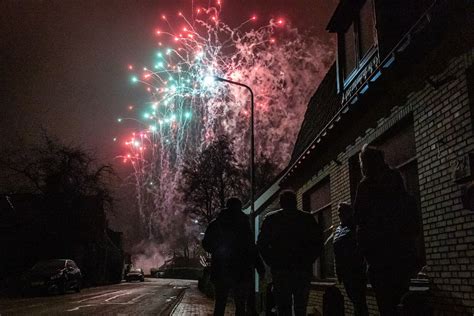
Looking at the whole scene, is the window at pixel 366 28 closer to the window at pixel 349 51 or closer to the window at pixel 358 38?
the window at pixel 358 38

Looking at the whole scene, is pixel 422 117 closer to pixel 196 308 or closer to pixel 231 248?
pixel 231 248

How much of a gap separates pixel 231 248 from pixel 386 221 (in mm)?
2323

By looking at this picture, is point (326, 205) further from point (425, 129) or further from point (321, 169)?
point (425, 129)

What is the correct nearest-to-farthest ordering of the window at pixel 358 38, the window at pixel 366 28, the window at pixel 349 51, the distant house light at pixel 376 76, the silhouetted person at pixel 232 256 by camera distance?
1. the silhouetted person at pixel 232 256
2. the distant house light at pixel 376 76
3. the window at pixel 366 28
4. the window at pixel 358 38
5. the window at pixel 349 51

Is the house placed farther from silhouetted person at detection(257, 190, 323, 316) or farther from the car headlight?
silhouetted person at detection(257, 190, 323, 316)

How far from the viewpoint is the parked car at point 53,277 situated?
68.1 feet

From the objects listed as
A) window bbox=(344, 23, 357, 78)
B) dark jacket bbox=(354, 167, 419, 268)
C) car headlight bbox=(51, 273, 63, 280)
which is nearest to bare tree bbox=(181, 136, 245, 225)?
car headlight bbox=(51, 273, 63, 280)

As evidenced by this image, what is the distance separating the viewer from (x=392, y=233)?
407 cm

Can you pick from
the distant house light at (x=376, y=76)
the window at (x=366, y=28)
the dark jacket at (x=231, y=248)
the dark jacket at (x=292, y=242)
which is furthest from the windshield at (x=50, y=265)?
the distant house light at (x=376, y=76)

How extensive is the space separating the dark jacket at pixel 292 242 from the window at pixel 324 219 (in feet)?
16.1

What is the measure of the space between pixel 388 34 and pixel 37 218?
99.5ft

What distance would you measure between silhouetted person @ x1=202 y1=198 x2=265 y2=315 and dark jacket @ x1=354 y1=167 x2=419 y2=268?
1.98m

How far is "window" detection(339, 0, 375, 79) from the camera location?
8305 millimetres

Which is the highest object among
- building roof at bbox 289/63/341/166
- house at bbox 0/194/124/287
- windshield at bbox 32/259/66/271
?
building roof at bbox 289/63/341/166
